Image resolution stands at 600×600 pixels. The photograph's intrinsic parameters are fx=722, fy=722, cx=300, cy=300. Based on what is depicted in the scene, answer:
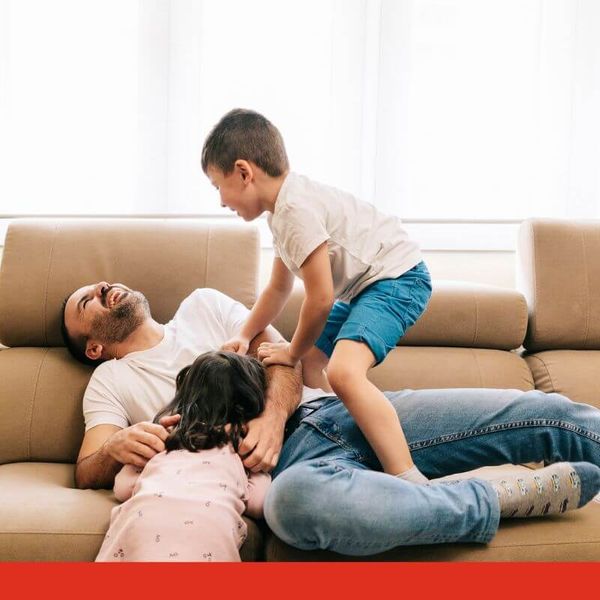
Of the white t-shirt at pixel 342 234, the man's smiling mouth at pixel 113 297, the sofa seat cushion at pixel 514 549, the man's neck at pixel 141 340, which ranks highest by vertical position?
the white t-shirt at pixel 342 234

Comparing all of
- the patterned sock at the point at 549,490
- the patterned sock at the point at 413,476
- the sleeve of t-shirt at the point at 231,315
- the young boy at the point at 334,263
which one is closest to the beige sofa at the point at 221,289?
the sleeve of t-shirt at the point at 231,315

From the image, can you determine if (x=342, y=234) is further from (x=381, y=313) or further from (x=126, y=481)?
(x=126, y=481)

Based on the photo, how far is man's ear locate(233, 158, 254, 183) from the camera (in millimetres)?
1665

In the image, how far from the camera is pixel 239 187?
5.56 feet

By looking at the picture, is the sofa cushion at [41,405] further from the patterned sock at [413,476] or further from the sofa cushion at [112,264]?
the patterned sock at [413,476]

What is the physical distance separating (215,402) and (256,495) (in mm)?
218

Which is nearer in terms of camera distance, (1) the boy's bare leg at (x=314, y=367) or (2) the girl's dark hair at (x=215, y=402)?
(2) the girl's dark hair at (x=215, y=402)

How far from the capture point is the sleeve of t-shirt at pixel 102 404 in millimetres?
1778

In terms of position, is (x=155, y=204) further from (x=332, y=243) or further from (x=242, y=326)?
(x=332, y=243)

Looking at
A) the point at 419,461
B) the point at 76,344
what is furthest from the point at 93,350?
the point at 419,461

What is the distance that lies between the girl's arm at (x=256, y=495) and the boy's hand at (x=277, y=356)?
0.33 m

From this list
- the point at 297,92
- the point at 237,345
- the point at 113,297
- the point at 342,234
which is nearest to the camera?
the point at 342,234

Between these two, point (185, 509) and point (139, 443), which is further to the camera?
point (139, 443)

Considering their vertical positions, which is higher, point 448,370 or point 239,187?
point 239,187
